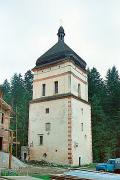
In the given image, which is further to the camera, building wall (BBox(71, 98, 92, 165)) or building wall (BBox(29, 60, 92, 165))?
building wall (BBox(71, 98, 92, 165))

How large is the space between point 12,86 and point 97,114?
107 feet

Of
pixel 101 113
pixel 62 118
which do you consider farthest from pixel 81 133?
pixel 101 113

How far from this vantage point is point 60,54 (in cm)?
3966

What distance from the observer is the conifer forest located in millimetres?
47125

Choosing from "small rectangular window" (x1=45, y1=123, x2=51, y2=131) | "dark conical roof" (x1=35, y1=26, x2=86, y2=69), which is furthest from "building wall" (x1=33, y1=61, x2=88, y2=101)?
"small rectangular window" (x1=45, y1=123, x2=51, y2=131)

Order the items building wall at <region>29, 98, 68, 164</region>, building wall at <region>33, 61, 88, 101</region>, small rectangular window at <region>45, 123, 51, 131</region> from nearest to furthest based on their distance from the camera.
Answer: building wall at <region>29, 98, 68, 164</region> → small rectangular window at <region>45, 123, 51, 131</region> → building wall at <region>33, 61, 88, 101</region>

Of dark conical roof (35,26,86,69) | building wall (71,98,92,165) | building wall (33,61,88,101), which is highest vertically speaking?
dark conical roof (35,26,86,69)

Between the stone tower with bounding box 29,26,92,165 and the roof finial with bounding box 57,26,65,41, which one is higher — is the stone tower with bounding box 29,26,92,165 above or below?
below

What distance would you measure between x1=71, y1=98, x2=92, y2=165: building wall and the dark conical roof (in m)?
5.86

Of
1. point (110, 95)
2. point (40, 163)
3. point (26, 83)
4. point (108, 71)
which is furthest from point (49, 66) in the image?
point (26, 83)

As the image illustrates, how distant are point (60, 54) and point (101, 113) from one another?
16431mm

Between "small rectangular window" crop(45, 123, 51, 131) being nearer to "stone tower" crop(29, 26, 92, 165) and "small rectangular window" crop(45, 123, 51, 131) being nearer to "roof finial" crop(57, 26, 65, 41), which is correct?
"stone tower" crop(29, 26, 92, 165)

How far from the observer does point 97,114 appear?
51.3 metres

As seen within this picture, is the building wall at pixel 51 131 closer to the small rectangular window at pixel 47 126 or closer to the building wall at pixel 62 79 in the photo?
the small rectangular window at pixel 47 126
